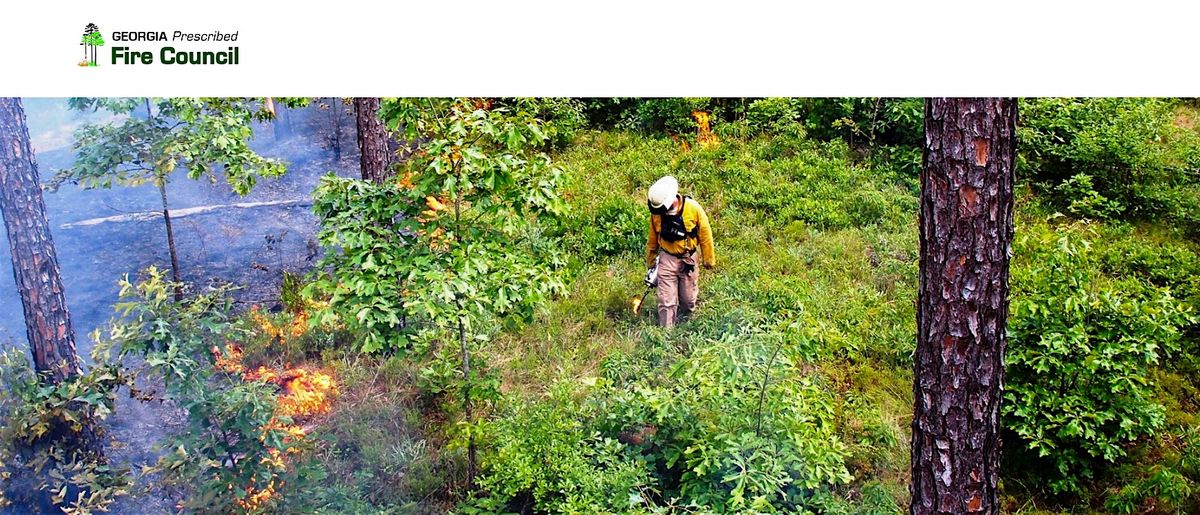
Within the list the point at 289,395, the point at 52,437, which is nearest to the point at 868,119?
the point at 289,395

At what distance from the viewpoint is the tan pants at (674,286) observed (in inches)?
270

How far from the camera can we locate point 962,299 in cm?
405

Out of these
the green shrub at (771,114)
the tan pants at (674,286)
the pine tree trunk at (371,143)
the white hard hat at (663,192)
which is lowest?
the tan pants at (674,286)

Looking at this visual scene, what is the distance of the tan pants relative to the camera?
6848mm

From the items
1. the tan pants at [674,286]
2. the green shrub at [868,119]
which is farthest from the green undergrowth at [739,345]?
the green shrub at [868,119]

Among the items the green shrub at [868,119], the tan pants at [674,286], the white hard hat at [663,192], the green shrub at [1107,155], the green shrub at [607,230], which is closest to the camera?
the white hard hat at [663,192]

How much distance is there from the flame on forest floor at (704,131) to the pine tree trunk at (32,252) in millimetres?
6840

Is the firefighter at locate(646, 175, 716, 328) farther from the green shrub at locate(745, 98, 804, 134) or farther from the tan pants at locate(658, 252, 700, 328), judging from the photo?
the green shrub at locate(745, 98, 804, 134)

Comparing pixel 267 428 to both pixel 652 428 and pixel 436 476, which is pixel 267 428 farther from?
pixel 652 428

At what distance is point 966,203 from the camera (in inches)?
154
